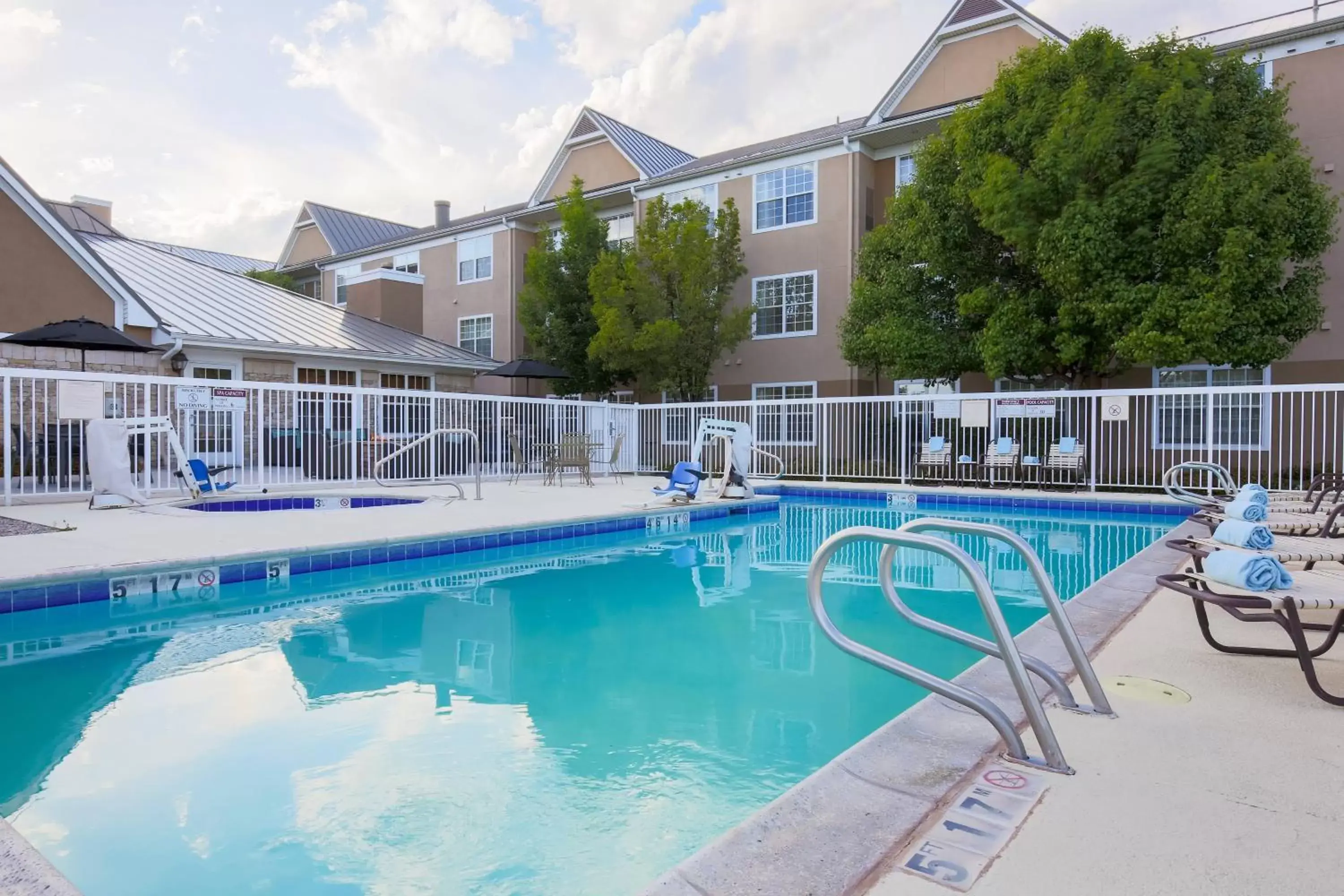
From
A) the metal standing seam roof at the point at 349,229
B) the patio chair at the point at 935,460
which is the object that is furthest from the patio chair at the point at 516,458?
the metal standing seam roof at the point at 349,229

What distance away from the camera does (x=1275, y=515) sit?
5.84m

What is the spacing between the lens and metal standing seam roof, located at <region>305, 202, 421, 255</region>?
1128 inches

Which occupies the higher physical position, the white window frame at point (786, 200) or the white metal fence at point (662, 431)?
the white window frame at point (786, 200)

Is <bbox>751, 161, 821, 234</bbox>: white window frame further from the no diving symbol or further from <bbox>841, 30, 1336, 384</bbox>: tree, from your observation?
the no diving symbol

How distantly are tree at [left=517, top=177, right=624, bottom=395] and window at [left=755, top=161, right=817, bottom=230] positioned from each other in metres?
4.08

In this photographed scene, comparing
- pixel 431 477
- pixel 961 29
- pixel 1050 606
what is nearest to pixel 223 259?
pixel 431 477

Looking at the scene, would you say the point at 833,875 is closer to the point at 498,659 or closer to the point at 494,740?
the point at 494,740

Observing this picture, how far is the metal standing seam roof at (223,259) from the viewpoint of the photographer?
3456 cm

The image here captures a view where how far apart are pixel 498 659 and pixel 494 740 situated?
3.88 feet

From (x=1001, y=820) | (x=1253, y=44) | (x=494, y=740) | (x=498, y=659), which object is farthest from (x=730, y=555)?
(x=1253, y=44)

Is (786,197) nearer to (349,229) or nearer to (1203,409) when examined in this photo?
(1203,409)

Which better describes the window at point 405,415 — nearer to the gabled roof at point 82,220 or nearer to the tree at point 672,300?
the tree at point 672,300

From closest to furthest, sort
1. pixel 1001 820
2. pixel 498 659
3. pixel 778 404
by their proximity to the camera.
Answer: pixel 1001 820 < pixel 498 659 < pixel 778 404

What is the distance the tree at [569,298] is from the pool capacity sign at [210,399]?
33.1ft
